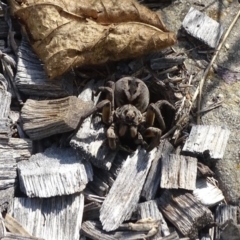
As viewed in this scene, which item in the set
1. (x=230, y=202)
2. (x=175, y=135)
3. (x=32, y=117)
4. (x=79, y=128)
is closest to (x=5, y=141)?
(x=32, y=117)

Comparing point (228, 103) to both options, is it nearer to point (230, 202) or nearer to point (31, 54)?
point (230, 202)

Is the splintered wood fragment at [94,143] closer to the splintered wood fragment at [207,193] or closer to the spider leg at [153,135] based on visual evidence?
the spider leg at [153,135]

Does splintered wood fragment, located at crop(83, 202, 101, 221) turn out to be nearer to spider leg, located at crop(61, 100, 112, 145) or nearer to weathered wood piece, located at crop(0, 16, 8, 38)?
spider leg, located at crop(61, 100, 112, 145)

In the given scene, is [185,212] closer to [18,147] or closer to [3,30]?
[18,147]

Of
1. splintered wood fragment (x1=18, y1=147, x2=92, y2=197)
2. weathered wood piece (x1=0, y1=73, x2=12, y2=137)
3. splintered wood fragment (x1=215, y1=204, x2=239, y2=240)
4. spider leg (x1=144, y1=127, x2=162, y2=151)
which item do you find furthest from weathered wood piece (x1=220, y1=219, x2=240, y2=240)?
weathered wood piece (x1=0, y1=73, x2=12, y2=137)

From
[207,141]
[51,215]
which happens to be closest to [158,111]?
[207,141]

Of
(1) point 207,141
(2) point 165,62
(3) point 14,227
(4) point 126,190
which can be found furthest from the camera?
(2) point 165,62
